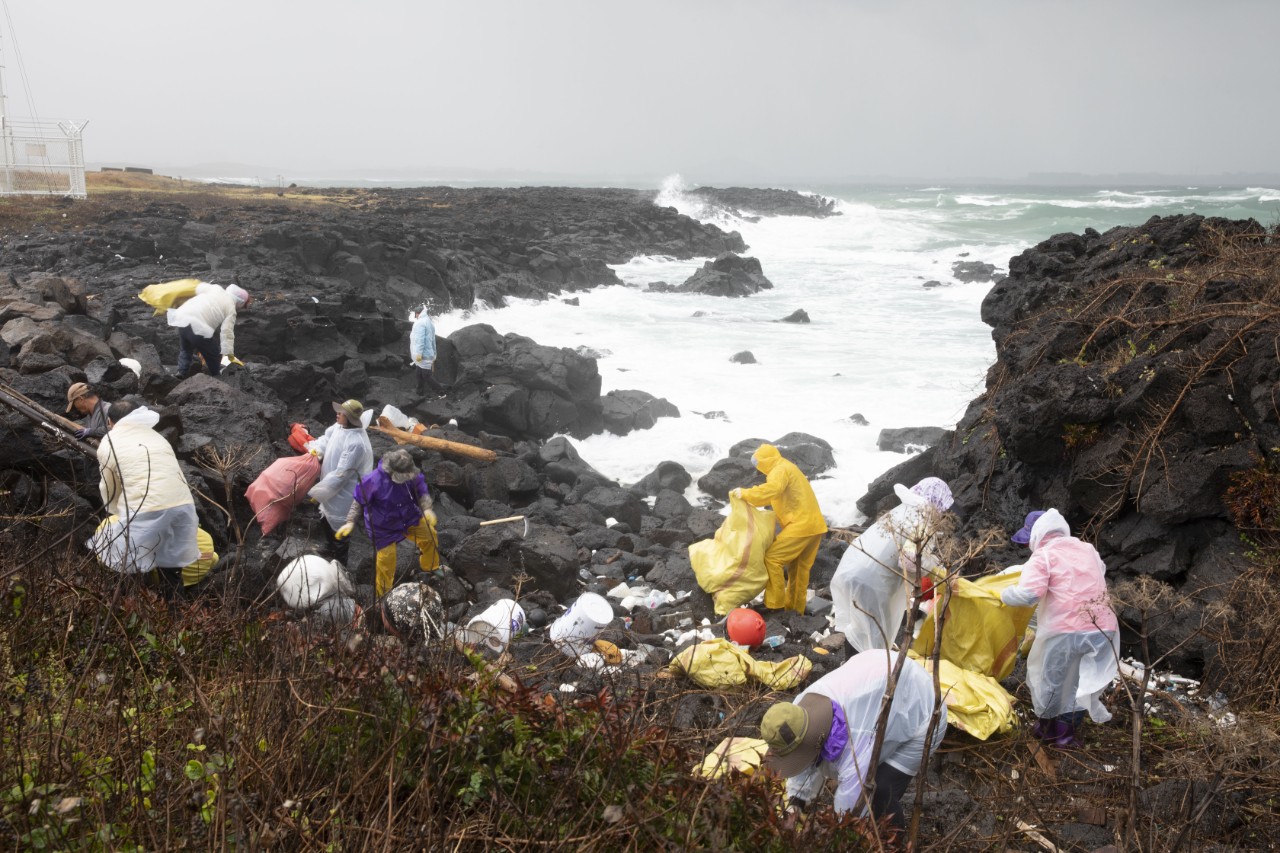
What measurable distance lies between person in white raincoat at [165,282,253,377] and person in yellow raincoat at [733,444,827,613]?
21.5ft

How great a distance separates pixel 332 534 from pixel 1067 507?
→ 574cm

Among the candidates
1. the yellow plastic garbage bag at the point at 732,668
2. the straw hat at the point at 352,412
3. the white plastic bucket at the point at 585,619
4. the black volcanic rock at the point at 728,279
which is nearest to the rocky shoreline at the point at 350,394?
the white plastic bucket at the point at 585,619

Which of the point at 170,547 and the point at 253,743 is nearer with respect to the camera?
the point at 253,743

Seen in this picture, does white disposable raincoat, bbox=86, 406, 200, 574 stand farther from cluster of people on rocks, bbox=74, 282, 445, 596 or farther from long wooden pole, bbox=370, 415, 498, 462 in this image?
long wooden pole, bbox=370, 415, 498, 462

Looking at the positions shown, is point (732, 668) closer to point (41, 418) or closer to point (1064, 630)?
point (1064, 630)

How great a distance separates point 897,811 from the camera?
3.56 meters

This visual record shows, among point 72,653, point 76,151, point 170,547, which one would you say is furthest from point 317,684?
point 76,151

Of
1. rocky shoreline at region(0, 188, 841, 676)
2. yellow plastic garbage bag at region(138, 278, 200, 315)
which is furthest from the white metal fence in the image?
yellow plastic garbage bag at region(138, 278, 200, 315)

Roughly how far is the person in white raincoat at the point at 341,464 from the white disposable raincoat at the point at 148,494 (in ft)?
4.37

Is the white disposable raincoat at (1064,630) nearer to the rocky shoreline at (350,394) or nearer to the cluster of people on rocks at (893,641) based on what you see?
the cluster of people on rocks at (893,641)

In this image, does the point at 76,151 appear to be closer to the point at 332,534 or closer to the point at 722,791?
the point at 332,534

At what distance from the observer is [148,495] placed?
4.98m

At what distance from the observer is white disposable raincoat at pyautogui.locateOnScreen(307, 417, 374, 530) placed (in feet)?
21.3

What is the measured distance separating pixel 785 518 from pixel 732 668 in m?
1.69
